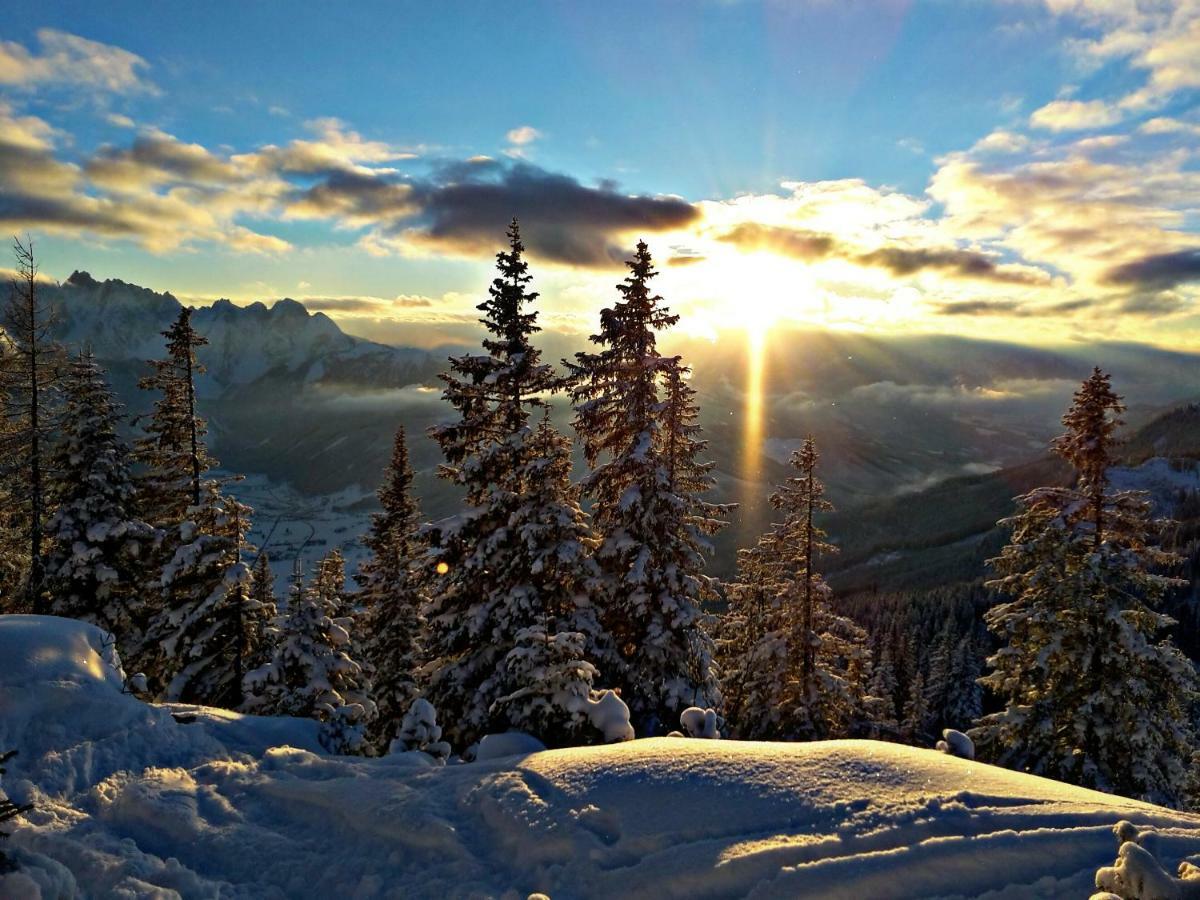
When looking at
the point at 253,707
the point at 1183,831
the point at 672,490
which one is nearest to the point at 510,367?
the point at 672,490

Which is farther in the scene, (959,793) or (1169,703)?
(1169,703)

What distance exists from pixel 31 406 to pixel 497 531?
650 inches

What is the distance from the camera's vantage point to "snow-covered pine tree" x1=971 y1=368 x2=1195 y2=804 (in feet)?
54.2

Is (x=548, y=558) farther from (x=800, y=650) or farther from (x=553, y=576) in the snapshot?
(x=800, y=650)

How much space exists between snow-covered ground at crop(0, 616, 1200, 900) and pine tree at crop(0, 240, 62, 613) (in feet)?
50.6

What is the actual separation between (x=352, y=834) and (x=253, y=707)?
12407 mm

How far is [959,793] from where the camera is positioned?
6758mm

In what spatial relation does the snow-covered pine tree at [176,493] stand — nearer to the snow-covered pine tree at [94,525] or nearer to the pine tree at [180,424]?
the pine tree at [180,424]

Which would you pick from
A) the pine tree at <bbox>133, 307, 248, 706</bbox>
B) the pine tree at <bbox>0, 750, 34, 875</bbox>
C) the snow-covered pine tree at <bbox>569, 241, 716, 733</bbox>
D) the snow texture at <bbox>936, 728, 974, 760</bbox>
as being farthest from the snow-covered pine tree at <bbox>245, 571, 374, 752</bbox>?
the snow texture at <bbox>936, 728, 974, 760</bbox>

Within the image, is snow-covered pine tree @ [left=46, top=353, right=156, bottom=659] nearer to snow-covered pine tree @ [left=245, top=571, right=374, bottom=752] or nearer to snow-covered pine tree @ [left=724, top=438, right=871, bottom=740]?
snow-covered pine tree @ [left=245, top=571, right=374, bottom=752]

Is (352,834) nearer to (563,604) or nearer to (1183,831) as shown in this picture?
(1183,831)

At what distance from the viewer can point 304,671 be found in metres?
18.4

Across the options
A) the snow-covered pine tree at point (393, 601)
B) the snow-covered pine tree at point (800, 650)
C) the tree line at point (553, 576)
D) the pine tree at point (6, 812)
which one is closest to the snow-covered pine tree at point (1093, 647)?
the tree line at point (553, 576)

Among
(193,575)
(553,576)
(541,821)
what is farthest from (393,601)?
(541,821)
